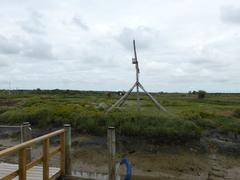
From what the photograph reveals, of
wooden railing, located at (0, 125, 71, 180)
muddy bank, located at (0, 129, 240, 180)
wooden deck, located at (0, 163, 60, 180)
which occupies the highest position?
wooden railing, located at (0, 125, 71, 180)

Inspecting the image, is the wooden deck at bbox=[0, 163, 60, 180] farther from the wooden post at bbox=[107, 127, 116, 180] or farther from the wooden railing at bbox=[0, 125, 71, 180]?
the wooden post at bbox=[107, 127, 116, 180]

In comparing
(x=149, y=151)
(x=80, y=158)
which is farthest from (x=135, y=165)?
(x=80, y=158)

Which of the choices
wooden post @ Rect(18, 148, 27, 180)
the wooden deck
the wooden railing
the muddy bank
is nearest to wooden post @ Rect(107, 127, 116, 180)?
the wooden railing

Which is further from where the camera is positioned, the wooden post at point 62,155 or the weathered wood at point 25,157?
the wooden post at point 62,155

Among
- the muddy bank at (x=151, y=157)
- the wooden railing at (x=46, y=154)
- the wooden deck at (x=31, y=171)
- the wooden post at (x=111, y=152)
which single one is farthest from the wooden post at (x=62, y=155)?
→ the muddy bank at (x=151, y=157)

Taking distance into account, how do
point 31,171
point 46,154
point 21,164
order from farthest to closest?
point 31,171
point 46,154
point 21,164

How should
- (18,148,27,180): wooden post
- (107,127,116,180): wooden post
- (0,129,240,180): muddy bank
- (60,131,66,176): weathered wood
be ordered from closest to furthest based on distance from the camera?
(18,148,27,180): wooden post
(60,131,66,176): weathered wood
(107,127,116,180): wooden post
(0,129,240,180): muddy bank

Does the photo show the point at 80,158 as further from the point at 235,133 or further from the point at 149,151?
the point at 235,133

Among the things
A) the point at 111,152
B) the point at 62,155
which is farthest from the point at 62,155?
the point at 111,152

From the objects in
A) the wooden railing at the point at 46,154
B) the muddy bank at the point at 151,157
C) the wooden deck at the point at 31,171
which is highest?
the wooden railing at the point at 46,154

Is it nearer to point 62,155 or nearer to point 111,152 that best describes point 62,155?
point 62,155

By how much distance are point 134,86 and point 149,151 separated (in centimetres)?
311

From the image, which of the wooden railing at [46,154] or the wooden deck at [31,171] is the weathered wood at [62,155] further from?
the wooden deck at [31,171]

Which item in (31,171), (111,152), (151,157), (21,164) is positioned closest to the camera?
(21,164)
